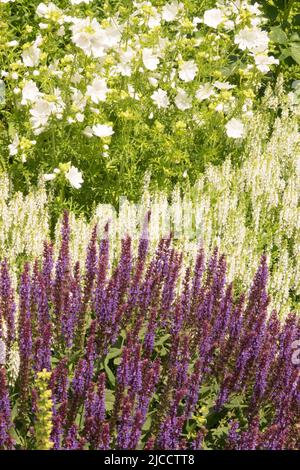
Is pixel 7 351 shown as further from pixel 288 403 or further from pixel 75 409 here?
pixel 288 403

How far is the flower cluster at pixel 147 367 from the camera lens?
2834 mm

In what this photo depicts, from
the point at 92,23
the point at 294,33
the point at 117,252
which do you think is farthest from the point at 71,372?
the point at 294,33

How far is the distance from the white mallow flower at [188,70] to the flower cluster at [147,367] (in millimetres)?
2200

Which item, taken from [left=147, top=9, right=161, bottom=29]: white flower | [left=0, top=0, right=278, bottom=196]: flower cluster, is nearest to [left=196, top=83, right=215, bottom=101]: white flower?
[left=0, top=0, right=278, bottom=196]: flower cluster

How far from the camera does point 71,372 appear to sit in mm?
3463

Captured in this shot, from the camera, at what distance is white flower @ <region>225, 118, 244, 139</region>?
598cm

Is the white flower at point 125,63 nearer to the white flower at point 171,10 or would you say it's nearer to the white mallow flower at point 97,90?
the white mallow flower at point 97,90

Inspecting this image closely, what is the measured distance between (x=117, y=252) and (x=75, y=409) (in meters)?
1.87

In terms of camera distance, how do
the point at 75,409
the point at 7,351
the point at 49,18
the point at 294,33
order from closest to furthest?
the point at 75,409 → the point at 7,351 → the point at 49,18 → the point at 294,33

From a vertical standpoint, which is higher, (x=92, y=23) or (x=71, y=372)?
(x=92, y=23)

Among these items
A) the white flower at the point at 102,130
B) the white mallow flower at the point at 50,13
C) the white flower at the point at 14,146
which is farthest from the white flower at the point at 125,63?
the white flower at the point at 14,146

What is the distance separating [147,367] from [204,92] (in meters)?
3.37

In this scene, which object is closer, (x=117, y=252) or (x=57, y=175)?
(x=117, y=252)

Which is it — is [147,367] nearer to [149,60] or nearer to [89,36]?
[89,36]
